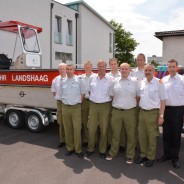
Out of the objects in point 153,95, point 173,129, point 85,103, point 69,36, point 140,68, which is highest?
point 69,36

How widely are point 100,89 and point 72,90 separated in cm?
53

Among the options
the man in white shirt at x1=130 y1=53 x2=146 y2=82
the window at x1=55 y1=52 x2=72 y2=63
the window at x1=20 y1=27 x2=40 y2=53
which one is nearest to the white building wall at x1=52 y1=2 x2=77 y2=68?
the window at x1=55 y1=52 x2=72 y2=63

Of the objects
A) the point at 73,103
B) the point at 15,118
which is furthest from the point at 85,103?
the point at 15,118

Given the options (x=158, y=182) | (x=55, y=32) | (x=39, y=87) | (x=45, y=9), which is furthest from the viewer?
(x=55, y=32)

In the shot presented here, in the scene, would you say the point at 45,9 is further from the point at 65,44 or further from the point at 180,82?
the point at 180,82

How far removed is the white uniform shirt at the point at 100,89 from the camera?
4.94 m

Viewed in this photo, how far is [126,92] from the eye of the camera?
4.69 meters

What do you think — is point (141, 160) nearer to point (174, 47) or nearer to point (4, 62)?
point (4, 62)

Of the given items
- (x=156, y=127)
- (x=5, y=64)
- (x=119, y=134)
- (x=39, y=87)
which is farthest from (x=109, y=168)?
(x=5, y=64)

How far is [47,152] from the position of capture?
17.8 feet

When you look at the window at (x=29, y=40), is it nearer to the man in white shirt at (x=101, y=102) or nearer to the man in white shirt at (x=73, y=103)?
the man in white shirt at (x=73, y=103)

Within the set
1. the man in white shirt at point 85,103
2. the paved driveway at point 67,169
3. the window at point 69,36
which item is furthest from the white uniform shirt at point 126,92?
the window at point 69,36

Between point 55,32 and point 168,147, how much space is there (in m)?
17.1

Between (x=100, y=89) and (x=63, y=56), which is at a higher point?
(x=63, y=56)
